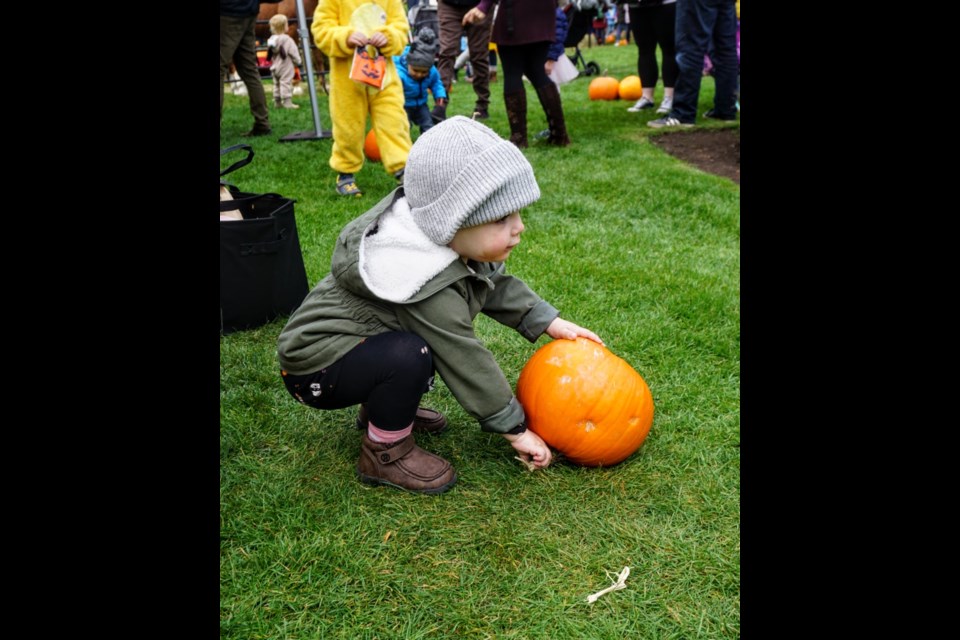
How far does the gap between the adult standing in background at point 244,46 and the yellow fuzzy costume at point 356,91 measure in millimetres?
2973

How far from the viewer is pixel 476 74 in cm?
980

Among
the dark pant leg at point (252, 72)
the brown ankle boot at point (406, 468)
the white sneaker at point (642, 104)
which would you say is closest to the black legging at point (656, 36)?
the white sneaker at point (642, 104)

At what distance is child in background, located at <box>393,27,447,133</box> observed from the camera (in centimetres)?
858

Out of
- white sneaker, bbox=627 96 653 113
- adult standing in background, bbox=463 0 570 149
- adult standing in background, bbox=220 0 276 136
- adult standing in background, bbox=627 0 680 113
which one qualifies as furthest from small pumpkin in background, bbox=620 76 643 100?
adult standing in background, bbox=220 0 276 136

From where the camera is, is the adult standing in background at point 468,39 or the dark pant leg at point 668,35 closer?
the adult standing in background at point 468,39

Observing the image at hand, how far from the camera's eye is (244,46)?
9680mm

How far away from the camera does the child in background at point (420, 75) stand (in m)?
8.58

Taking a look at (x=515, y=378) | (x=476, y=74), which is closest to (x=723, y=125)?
(x=476, y=74)

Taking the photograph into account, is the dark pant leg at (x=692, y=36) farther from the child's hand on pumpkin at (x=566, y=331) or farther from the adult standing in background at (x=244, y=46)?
the child's hand on pumpkin at (x=566, y=331)

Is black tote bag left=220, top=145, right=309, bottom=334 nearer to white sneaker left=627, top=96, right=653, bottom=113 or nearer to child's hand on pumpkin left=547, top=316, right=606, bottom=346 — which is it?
child's hand on pumpkin left=547, top=316, right=606, bottom=346

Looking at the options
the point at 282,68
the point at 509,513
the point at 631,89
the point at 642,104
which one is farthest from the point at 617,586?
the point at 282,68

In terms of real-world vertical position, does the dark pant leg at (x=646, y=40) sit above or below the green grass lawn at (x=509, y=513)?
above

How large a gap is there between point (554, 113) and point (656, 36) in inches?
106

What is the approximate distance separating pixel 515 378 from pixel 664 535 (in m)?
1.22
